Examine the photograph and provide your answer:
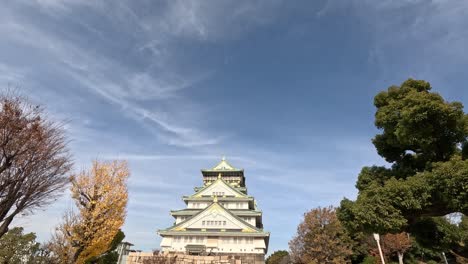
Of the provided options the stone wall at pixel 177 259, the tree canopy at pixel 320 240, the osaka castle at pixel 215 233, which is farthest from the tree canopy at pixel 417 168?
the osaka castle at pixel 215 233

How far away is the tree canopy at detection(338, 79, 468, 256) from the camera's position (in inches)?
330

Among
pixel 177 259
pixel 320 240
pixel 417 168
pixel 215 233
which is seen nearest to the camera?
pixel 417 168

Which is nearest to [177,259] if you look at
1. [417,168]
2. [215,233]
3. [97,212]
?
[97,212]

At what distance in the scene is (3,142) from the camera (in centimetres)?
777

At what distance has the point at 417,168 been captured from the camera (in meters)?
10.7

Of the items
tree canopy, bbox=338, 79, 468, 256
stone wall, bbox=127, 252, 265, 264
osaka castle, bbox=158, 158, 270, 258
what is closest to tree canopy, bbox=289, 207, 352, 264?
osaka castle, bbox=158, 158, 270, 258

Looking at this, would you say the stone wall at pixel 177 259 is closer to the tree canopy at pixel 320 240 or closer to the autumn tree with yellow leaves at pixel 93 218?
the autumn tree with yellow leaves at pixel 93 218

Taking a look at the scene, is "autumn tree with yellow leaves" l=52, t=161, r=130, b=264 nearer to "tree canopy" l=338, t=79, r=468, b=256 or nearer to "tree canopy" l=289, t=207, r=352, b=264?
"tree canopy" l=338, t=79, r=468, b=256

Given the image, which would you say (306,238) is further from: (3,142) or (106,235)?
(3,142)

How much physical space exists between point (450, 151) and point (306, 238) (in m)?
19.8

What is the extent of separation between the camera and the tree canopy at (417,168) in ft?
27.5

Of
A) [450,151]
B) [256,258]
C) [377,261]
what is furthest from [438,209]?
[377,261]

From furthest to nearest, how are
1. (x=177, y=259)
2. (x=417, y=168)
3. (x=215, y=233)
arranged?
(x=215, y=233)
(x=177, y=259)
(x=417, y=168)

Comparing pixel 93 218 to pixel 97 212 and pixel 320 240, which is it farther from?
pixel 320 240
